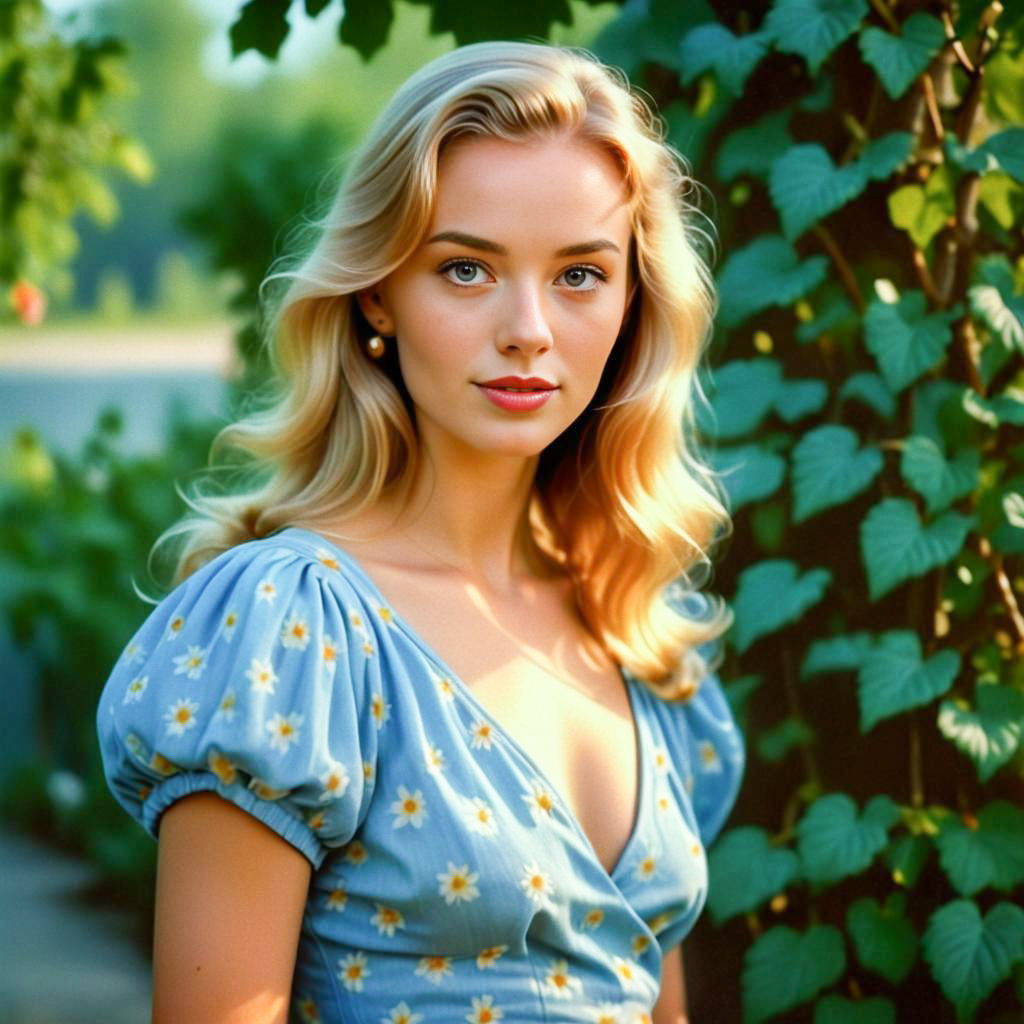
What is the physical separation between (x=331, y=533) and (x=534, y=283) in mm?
333

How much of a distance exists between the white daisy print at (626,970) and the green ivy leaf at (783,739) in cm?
59

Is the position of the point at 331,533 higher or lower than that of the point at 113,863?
higher

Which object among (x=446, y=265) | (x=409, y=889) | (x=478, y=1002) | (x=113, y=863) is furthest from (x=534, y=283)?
(x=113, y=863)

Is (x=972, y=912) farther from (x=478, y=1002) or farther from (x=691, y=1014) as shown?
(x=478, y=1002)

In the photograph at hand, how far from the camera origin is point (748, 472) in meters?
2.13

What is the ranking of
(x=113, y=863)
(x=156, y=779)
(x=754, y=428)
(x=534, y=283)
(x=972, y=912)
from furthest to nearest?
(x=113, y=863) < (x=754, y=428) < (x=972, y=912) < (x=534, y=283) < (x=156, y=779)

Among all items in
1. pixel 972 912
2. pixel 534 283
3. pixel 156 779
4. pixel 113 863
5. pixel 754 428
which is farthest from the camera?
pixel 113 863

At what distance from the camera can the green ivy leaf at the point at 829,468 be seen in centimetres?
203

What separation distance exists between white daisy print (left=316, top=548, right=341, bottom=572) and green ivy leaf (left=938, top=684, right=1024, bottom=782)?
837 mm

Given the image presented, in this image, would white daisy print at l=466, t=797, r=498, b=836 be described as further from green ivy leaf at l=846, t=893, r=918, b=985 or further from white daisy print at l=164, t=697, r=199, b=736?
green ivy leaf at l=846, t=893, r=918, b=985

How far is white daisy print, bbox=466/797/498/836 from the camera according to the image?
1.52 meters

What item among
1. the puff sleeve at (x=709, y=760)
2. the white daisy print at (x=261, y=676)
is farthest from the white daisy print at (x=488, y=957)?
the puff sleeve at (x=709, y=760)

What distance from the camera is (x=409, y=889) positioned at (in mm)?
1492

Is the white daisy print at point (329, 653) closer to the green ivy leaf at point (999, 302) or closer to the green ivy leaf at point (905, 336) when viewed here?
the green ivy leaf at point (905, 336)
